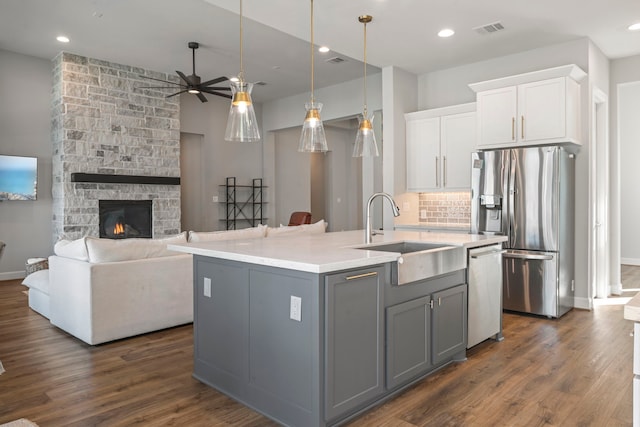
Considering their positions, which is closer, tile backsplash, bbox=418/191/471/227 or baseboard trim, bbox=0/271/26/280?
tile backsplash, bbox=418/191/471/227

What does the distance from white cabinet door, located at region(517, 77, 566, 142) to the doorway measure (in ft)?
1.99

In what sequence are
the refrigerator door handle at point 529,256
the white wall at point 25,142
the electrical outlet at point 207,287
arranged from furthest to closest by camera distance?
1. the white wall at point 25,142
2. the refrigerator door handle at point 529,256
3. the electrical outlet at point 207,287

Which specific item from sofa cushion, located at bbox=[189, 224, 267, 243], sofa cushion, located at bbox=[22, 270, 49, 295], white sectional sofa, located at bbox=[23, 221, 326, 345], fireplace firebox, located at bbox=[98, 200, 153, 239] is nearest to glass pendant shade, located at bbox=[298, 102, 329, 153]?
sofa cushion, located at bbox=[189, 224, 267, 243]

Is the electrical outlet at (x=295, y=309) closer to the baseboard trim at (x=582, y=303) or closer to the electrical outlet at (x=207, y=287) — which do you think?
the electrical outlet at (x=207, y=287)

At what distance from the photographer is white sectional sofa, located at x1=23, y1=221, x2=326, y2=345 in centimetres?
362

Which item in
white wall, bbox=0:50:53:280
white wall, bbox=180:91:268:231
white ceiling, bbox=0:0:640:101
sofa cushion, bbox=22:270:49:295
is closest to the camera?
white ceiling, bbox=0:0:640:101

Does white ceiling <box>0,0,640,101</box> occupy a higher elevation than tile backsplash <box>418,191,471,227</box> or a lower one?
higher

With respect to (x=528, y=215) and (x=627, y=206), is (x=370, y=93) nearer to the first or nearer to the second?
(x=528, y=215)

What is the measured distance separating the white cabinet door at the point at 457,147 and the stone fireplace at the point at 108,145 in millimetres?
4577

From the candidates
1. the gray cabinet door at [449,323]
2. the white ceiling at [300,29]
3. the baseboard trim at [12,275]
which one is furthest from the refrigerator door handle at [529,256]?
the baseboard trim at [12,275]

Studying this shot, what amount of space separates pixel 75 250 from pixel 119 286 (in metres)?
0.52

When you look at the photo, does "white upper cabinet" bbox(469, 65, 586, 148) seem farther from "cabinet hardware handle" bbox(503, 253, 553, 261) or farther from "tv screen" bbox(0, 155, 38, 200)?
"tv screen" bbox(0, 155, 38, 200)

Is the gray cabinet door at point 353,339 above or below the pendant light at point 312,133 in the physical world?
below

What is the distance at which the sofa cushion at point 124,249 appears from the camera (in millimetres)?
3656
